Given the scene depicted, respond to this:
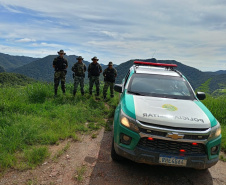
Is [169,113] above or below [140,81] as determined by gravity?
below

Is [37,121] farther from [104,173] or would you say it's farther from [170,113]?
[170,113]

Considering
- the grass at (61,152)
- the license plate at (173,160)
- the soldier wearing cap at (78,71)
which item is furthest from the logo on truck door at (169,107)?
the soldier wearing cap at (78,71)

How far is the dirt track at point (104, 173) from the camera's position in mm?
2975

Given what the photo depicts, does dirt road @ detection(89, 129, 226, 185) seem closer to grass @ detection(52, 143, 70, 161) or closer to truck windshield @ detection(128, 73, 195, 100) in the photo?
grass @ detection(52, 143, 70, 161)

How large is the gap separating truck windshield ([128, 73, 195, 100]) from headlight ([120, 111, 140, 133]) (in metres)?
1.01

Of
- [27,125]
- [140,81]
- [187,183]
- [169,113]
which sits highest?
[140,81]

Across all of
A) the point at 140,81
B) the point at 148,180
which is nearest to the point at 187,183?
the point at 148,180

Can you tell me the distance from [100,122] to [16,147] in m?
2.66

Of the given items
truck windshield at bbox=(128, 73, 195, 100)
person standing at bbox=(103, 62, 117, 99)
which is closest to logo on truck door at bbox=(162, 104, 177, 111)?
truck windshield at bbox=(128, 73, 195, 100)

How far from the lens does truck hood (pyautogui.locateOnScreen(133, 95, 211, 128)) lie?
2801mm

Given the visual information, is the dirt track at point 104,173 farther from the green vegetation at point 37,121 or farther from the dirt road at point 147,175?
the green vegetation at point 37,121

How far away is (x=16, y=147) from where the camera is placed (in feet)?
12.3

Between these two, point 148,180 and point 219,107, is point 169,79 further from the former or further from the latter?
point 219,107

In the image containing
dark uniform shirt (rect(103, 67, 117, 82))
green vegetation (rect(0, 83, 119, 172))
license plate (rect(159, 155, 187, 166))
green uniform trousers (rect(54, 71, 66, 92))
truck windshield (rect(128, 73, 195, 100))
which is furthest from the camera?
dark uniform shirt (rect(103, 67, 117, 82))
